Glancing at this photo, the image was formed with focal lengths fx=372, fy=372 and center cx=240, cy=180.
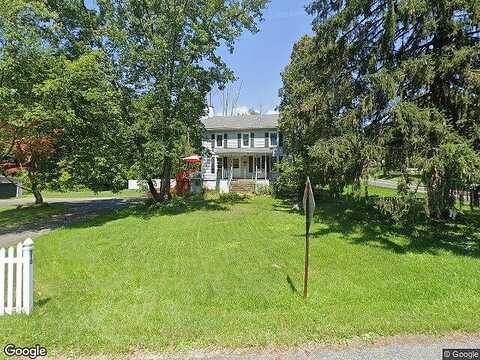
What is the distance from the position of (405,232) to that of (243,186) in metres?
19.6

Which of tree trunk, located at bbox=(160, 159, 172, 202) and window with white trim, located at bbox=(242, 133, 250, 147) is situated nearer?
tree trunk, located at bbox=(160, 159, 172, 202)

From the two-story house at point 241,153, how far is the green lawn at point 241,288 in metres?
19.1

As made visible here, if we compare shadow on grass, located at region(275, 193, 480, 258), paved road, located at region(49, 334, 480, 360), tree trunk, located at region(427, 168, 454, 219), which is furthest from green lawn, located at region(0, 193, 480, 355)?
tree trunk, located at region(427, 168, 454, 219)

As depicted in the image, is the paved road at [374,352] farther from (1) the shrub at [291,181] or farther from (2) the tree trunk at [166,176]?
(2) the tree trunk at [166,176]

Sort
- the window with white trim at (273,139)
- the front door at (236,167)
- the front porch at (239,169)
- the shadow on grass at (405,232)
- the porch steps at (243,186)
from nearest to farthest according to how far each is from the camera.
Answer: the shadow on grass at (405,232) < the porch steps at (243,186) < the front porch at (239,169) < the window with white trim at (273,139) < the front door at (236,167)

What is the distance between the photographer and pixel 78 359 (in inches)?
163

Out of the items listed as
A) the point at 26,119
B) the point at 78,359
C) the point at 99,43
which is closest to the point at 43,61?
the point at 26,119

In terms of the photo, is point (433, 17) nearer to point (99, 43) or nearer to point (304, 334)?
point (304, 334)

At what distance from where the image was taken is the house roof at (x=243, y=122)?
3216cm

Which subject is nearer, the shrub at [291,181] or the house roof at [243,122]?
the shrub at [291,181]

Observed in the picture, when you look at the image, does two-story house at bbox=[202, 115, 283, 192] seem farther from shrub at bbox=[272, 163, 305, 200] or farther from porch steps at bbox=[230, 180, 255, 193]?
shrub at bbox=[272, 163, 305, 200]

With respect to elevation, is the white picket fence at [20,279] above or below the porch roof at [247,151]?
below

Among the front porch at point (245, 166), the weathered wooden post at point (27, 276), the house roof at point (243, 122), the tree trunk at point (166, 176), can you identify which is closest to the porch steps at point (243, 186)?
the front porch at point (245, 166)

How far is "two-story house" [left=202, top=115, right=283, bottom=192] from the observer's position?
103ft
